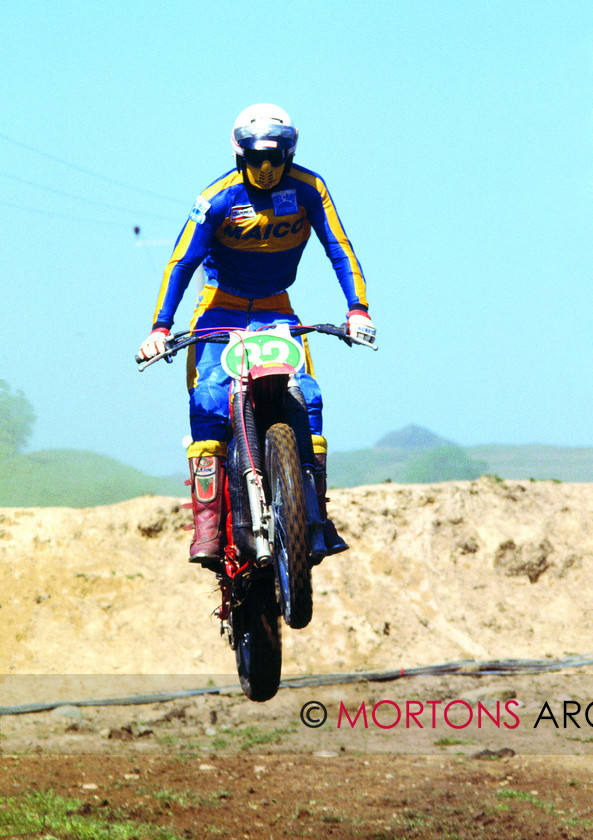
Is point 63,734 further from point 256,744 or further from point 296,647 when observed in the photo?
point 296,647

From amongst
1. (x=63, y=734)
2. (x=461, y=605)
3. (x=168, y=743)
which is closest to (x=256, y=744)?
(x=168, y=743)

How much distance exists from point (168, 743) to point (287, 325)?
26.5ft

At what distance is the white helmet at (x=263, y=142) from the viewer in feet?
21.9

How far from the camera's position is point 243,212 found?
23.2ft

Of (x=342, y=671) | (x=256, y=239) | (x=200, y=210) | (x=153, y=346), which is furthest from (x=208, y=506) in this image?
(x=342, y=671)

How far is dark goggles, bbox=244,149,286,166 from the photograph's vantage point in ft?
22.3

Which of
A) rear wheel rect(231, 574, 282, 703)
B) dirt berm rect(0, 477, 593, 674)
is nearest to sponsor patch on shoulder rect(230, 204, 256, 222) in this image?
rear wheel rect(231, 574, 282, 703)

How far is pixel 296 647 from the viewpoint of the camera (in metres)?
17.0

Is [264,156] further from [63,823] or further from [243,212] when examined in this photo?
[63,823]

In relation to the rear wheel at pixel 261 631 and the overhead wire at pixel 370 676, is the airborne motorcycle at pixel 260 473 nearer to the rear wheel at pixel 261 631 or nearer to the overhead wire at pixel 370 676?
the rear wheel at pixel 261 631

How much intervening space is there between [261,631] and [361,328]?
214 cm

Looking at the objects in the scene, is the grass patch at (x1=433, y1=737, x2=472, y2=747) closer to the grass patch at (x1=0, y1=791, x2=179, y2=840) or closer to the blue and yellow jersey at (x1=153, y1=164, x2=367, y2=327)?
the grass patch at (x1=0, y1=791, x2=179, y2=840)

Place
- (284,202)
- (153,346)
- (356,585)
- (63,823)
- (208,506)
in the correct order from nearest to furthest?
(153,346)
(208,506)
(284,202)
(63,823)
(356,585)

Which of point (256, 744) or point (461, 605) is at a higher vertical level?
point (461, 605)
